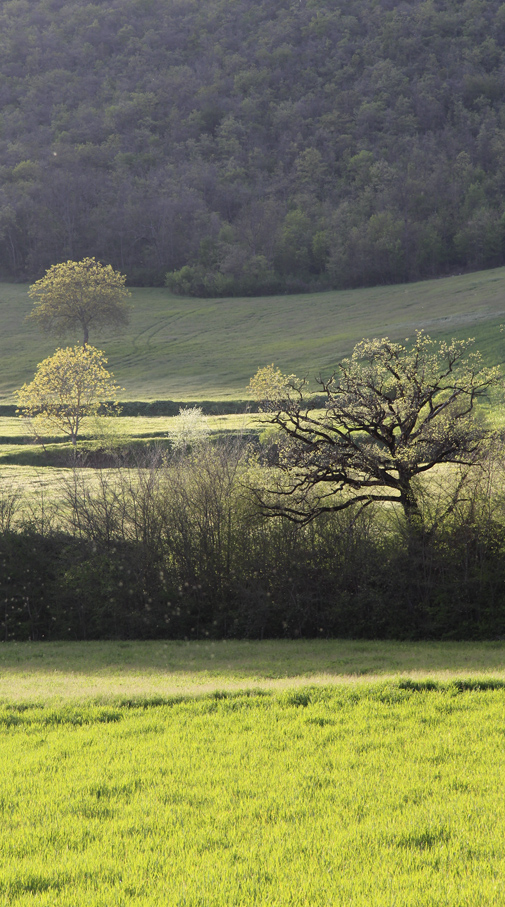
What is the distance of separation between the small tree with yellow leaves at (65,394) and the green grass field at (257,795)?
4473 cm

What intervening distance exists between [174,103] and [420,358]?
592 ft

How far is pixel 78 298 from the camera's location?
3285 inches

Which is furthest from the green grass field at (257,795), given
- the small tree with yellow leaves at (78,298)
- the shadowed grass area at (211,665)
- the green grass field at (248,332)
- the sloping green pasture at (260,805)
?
the small tree with yellow leaves at (78,298)

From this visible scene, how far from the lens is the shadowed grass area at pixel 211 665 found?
12672 millimetres

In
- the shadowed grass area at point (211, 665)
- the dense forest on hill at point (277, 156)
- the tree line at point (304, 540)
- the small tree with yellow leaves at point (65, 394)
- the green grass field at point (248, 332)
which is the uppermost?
the dense forest on hill at point (277, 156)

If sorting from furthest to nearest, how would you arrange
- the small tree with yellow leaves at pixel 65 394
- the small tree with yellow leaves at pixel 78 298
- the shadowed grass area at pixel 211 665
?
the small tree with yellow leaves at pixel 78 298 < the small tree with yellow leaves at pixel 65 394 < the shadowed grass area at pixel 211 665

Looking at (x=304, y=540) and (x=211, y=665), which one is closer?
(x=211, y=665)

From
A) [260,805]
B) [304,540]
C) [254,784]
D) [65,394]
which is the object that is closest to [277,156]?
[65,394]

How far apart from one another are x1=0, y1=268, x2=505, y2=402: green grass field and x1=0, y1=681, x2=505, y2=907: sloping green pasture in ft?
172

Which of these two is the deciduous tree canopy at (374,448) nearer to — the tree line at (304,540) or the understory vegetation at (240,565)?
the tree line at (304,540)

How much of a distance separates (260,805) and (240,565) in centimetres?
1560

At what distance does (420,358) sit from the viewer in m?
23.3

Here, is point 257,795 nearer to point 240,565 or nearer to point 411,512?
point 411,512

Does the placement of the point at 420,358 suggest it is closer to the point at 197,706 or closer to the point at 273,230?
the point at 197,706
